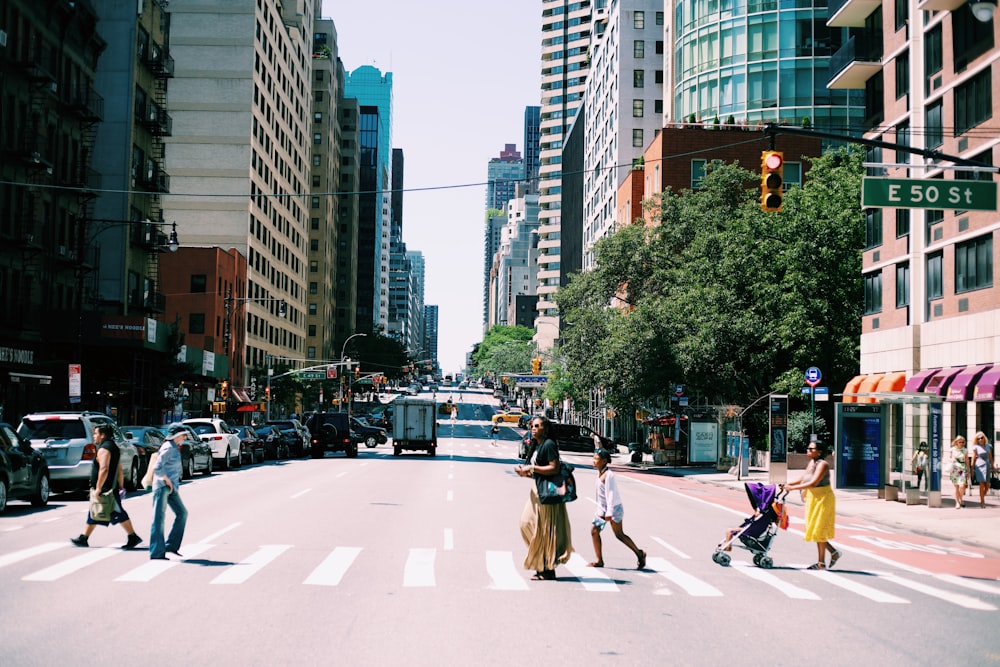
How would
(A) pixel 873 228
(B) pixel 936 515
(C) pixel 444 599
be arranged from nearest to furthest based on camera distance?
(C) pixel 444 599, (B) pixel 936 515, (A) pixel 873 228

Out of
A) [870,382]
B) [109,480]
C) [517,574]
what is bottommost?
[517,574]

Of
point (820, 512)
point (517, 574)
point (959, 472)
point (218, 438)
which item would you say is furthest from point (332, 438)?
point (517, 574)

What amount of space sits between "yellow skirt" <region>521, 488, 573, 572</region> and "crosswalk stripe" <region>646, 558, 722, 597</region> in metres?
1.51

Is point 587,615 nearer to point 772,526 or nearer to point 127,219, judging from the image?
point 772,526

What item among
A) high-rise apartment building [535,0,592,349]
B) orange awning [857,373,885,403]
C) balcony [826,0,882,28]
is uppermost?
high-rise apartment building [535,0,592,349]

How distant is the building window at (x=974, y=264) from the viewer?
3278cm

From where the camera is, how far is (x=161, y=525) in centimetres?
1361

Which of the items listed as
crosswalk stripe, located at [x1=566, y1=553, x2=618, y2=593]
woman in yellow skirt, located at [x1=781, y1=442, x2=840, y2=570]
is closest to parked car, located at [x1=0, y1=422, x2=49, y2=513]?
crosswalk stripe, located at [x1=566, y1=553, x2=618, y2=593]

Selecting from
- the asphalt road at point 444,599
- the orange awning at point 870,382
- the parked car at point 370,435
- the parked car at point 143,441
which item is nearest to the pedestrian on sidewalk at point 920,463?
the asphalt road at point 444,599

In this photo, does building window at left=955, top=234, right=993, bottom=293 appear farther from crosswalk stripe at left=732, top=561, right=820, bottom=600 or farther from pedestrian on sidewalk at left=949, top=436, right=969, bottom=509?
crosswalk stripe at left=732, top=561, right=820, bottom=600

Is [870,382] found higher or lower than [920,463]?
higher

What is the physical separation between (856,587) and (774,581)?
100 cm

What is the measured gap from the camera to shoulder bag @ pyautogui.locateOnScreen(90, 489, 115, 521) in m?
14.7

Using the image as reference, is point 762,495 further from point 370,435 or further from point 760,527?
point 370,435
